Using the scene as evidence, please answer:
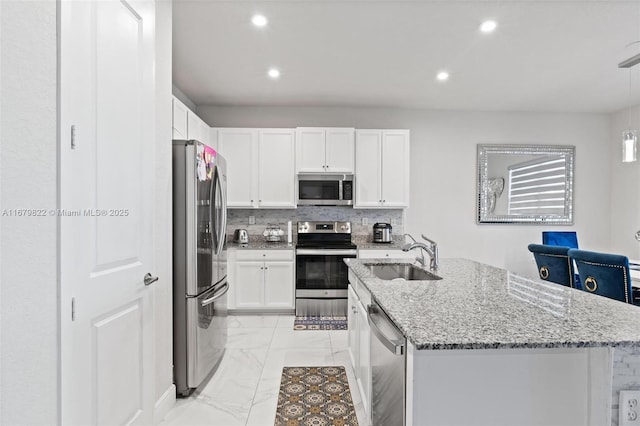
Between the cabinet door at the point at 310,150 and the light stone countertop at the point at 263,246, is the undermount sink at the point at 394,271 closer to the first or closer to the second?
the light stone countertop at the point at 263,246

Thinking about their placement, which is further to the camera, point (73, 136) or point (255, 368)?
point (255, 368)

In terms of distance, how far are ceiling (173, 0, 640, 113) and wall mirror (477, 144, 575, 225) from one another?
68 centimetres

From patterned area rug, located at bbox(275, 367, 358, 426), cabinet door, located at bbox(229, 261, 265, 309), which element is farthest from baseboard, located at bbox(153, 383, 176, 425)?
cabinet door, located at bbox(229, 261, 265, 309)

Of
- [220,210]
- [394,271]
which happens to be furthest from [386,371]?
[220,210]

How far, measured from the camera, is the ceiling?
2.39 metres

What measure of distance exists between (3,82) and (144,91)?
0.79 m

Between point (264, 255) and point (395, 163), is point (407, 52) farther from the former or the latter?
point (264, 255)

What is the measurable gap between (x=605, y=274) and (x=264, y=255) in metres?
3.21

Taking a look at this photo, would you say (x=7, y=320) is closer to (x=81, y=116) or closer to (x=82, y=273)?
(x=82, y=273)

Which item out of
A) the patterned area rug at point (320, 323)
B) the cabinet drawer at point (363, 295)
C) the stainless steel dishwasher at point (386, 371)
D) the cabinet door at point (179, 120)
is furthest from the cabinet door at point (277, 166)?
the stainless steel dishwasher at point (386, 371)

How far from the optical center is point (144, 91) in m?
1.71

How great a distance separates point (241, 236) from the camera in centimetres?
430

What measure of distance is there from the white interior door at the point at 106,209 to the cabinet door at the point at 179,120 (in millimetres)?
1358

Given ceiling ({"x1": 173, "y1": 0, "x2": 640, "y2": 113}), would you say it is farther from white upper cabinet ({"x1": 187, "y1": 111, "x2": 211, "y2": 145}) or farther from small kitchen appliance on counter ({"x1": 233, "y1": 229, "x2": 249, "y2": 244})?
small kitchen appliance on counter ({"x1": 233, "y1": 229, "x2": 249, "y2": 244})
